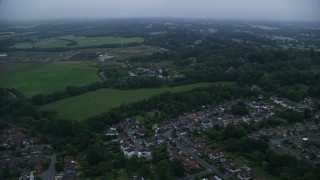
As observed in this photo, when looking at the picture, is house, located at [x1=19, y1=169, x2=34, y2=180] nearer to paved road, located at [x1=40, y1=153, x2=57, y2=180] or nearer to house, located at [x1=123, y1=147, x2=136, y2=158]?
paved road, located at [x1=40, y1=153, x2=57, y2=180]

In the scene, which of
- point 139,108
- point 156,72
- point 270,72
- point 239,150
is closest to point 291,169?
point 239,150

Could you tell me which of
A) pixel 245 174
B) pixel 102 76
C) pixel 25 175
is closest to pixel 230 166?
pixel 245 174

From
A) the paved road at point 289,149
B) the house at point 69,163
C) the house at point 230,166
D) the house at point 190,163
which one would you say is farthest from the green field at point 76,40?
the house at point 230,166

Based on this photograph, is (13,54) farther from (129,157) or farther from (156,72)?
(129,157)

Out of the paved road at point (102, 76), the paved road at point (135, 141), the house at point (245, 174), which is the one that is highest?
the house at point (245, 174)

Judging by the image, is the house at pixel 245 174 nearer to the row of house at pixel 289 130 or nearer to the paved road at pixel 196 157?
the paved road at pixel 196 157

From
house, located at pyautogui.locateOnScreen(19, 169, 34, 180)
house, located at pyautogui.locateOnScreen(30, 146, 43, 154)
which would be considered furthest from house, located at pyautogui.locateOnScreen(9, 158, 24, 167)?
house, located at pyautogui.locateOnScreen(30, 146, 43, 154)

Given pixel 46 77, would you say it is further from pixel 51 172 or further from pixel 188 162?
pixel 188 162
